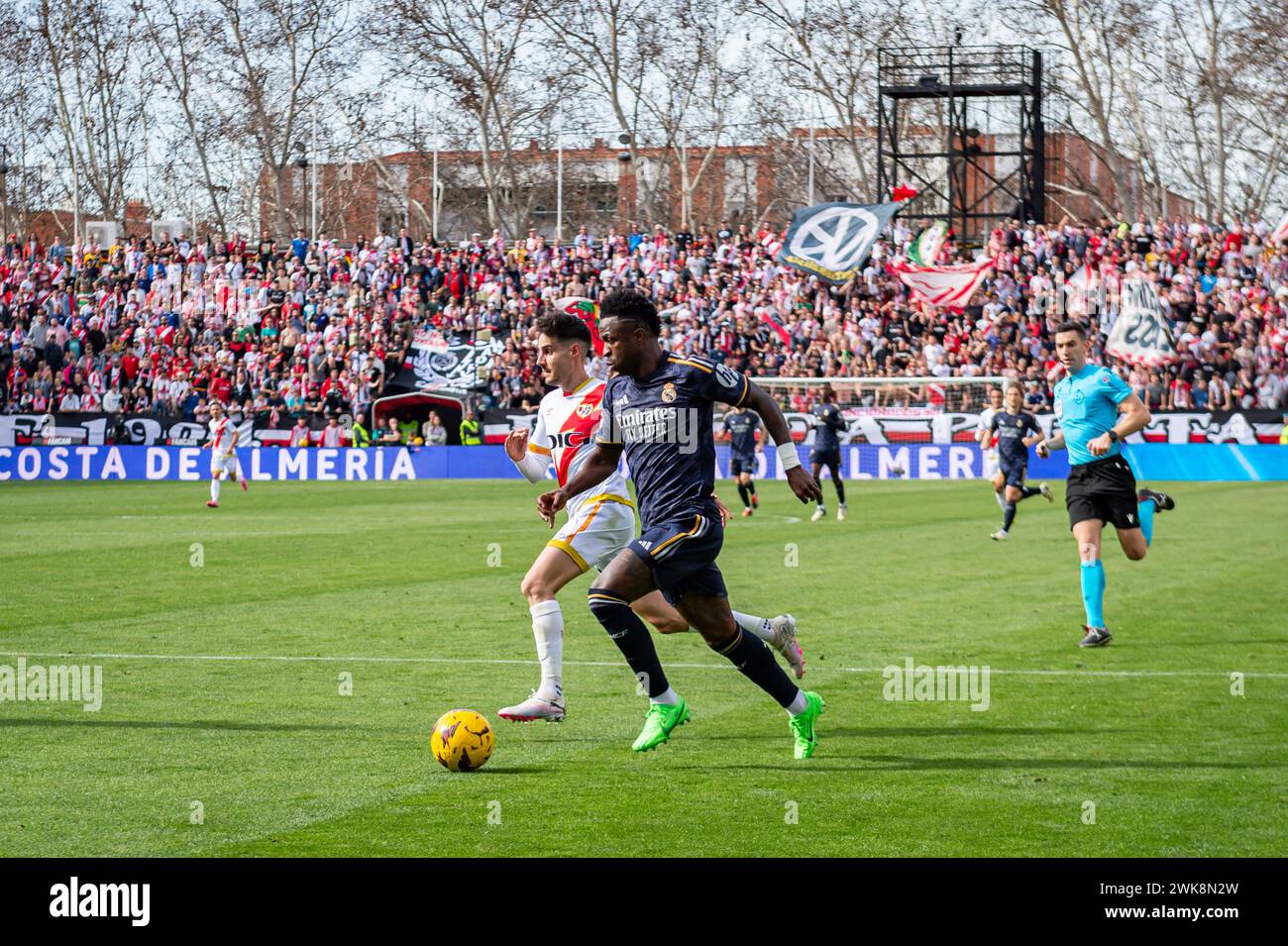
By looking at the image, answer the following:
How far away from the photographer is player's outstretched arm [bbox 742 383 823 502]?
764cm

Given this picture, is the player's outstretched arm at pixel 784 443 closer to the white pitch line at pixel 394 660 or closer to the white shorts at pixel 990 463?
the white pitch line at pixel 394 660

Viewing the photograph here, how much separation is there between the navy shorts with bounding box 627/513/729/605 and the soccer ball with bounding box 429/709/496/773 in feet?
3.48

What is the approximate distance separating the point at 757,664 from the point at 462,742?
143cm

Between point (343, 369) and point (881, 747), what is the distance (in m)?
36.3

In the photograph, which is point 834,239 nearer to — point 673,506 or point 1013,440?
point 1013,440

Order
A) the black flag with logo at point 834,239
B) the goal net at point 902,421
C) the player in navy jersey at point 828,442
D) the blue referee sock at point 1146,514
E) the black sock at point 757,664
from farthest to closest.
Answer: the black flag with logo at point 834,239, the goal net at point 902,421, the player in navy jersey at point 828,442, the blue referee sock at point 1146,514, the black sock at point 757,664

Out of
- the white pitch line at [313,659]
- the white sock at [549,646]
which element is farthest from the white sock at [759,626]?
the white pitch line at [313,659]

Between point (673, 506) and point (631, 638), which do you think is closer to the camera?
point (673, 506)

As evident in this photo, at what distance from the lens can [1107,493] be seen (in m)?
12.3

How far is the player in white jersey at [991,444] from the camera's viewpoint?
2341cm

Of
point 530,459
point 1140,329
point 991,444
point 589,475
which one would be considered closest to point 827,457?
point 991,444

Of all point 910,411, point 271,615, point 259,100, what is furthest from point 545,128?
point 271,615

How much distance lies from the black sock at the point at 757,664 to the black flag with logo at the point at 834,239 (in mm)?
34260
